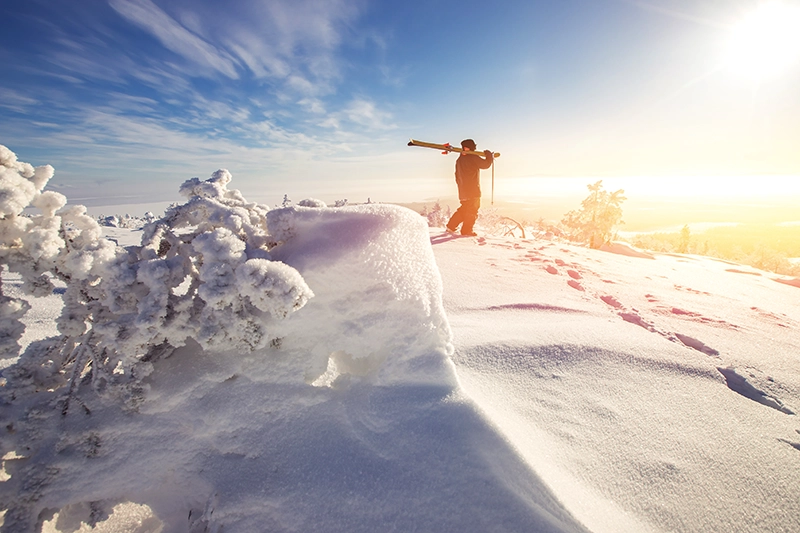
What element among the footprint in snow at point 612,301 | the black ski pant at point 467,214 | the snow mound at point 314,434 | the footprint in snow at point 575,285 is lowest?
the footprint in snow at point 612,301

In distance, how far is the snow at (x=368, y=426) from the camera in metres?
1.37

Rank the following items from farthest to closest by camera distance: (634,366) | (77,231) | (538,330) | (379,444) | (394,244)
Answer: (538,330), (634,366), (394,244), (77,231), (379,444)

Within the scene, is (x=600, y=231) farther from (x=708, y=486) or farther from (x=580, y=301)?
(x=708, y=486)

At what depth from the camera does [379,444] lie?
153cm

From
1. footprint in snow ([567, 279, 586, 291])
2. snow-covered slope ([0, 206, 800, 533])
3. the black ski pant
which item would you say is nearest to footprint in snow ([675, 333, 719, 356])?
snow-covered slope ([0, 206, 800, 533])

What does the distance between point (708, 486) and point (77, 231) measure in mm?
3345

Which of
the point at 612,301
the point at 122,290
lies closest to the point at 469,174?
the point at 612,301

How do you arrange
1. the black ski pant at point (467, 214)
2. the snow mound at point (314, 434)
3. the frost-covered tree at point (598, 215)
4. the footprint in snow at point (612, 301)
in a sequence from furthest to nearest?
the frost-covered tree at point (598, 215) → the black ski pant at point (467, 214) → the footprint in snow at point (612, 301) → the snow mound at point (314, 434)

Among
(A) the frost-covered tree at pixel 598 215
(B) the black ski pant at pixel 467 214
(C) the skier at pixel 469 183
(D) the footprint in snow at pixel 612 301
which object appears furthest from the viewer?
(A) the frost-covered tree at pixel 598 215

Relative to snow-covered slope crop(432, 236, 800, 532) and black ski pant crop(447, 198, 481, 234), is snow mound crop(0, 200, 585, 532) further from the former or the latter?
black ski pant crop(447, 198, 481, 234)

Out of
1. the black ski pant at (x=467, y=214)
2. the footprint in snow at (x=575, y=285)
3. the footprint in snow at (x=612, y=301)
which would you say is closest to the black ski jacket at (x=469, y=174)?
the black ski pant at (x=467, y=214)

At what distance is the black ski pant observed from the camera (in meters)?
7.80

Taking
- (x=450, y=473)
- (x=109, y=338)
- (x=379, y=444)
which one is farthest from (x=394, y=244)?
(x=109, y=338)

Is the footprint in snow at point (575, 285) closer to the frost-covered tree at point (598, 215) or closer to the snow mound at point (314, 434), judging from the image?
the snow mound at point (314, 434)
